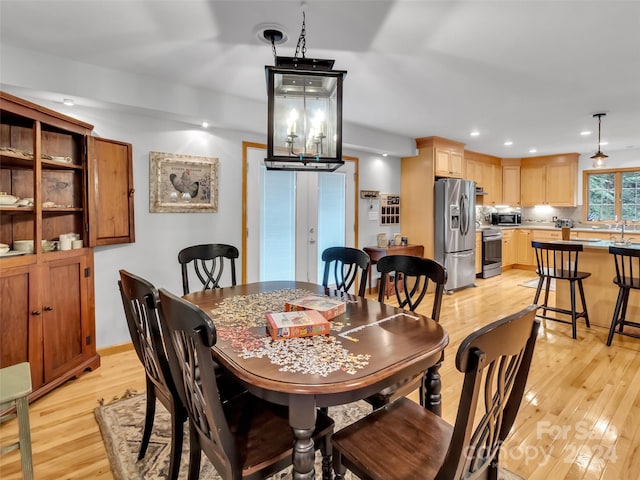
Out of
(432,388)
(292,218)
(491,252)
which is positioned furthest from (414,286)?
(491,252)

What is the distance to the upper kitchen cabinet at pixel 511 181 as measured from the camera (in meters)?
7.74

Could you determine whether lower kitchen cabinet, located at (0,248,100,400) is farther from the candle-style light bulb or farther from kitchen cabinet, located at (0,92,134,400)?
the candle-style light bulb

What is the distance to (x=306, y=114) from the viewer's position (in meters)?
1.83

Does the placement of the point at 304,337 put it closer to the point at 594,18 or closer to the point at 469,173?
the point at 594,18

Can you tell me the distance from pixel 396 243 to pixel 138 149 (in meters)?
3.93

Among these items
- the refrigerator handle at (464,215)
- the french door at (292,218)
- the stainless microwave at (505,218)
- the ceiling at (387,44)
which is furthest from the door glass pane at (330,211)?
the stainless microwave at (505,218)

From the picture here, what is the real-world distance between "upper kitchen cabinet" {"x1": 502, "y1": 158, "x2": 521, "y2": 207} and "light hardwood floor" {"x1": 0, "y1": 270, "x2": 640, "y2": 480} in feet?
15.2

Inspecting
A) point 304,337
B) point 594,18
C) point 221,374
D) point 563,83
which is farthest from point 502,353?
point 563,83

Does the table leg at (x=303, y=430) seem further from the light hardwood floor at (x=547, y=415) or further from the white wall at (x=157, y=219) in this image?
the white wall at (x=157, y=219)

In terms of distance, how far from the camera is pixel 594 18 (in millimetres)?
2111

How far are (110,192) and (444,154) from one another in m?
4.80

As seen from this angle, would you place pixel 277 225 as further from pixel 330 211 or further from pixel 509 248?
pixel 509 248

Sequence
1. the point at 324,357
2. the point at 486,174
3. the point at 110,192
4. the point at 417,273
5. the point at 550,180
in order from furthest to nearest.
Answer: the point at 550,180, the point at 486,174, the point at 110,192, the point at 417,273, the point at 324,357

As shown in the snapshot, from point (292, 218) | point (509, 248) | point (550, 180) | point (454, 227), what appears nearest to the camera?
point (292, 218)
